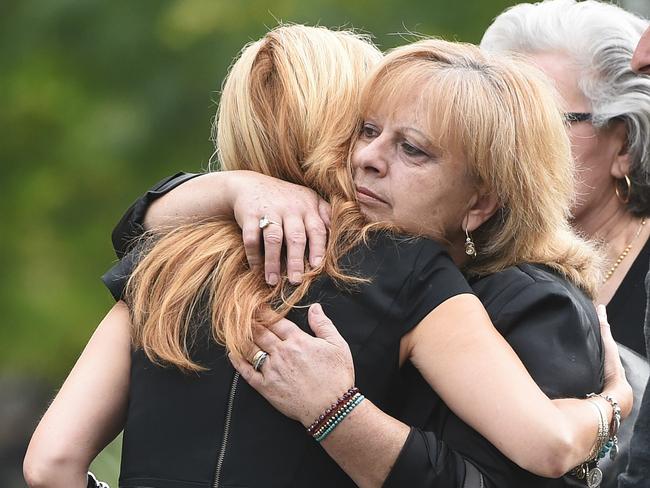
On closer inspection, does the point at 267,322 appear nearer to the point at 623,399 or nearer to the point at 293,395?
the point at 293,395

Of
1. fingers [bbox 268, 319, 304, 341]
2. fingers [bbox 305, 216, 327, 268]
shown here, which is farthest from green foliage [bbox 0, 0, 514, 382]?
fingers [bbox 268, 319, 304, 341]

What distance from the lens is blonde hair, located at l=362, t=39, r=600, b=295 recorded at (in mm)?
2639

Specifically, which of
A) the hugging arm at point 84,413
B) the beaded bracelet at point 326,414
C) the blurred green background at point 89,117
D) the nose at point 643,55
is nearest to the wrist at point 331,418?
the beaded bracelet at point 326,414

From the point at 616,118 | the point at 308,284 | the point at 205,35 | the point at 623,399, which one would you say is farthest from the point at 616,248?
the point at 205,35

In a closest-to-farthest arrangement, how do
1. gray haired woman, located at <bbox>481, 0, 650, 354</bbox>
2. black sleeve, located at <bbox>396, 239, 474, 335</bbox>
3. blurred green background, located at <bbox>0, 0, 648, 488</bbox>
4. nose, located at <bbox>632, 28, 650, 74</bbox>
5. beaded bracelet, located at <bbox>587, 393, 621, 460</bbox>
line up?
black sleeve, located at <bbox>396, 239, 474, 335</bbox>
beaded bracelet, located at <bbox>587, 393, 621, 460</bbox>
nose, located at <bbox>632, 28, 650, 74</bbox>
gray haired woman, located at <bbox>481, 0, 650, 354</bbox>
blurred green background, located at <bbox>0, 0, 648, 488</bbox>

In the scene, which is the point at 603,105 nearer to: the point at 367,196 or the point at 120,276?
the point at 367,196

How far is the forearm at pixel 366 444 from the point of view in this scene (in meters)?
2.43

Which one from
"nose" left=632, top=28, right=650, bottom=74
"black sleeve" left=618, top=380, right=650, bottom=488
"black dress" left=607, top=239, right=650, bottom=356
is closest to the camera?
"black sleeve" left=618, top=380, right=650, bottom=488

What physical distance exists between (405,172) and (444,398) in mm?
489

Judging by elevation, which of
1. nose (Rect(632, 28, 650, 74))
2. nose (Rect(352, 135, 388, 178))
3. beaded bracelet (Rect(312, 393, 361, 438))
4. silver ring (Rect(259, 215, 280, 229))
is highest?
nose (Rect(632, 28, 650, 74))

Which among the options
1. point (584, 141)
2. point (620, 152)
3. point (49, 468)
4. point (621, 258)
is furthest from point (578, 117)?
point (49, 468)

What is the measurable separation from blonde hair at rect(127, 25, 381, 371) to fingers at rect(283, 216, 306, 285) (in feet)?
0.08

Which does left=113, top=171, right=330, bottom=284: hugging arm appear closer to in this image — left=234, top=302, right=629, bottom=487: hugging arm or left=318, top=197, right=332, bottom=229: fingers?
left=318, top=197, right=332, bottom=229: fingers

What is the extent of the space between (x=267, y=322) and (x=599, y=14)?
201cm
